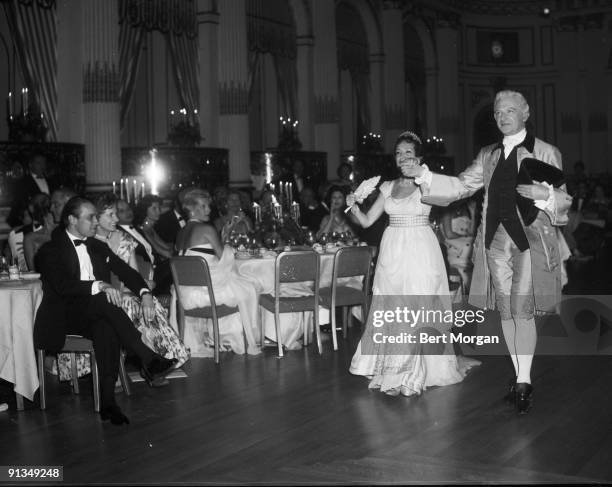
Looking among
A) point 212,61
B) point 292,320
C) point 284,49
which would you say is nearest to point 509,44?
point 284,49

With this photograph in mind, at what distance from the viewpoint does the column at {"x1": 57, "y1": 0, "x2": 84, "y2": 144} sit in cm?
1050

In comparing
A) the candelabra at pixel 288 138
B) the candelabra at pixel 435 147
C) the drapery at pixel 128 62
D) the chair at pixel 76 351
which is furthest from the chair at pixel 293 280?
the candelabra at pixel 435 147

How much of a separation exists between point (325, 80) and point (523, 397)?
11.3 m

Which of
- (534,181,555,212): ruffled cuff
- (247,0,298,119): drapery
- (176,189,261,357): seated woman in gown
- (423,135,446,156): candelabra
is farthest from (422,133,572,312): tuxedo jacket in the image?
(423,135,446,156): candelabra

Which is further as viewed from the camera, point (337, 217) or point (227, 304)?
point (337, 217)

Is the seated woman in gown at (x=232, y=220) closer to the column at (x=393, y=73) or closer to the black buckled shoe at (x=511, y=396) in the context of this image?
the black buckled shoe at (x=511, y=396)

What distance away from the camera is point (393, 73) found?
1758 centimetres

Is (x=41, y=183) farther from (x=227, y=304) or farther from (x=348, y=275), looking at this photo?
(x=348, y=275)

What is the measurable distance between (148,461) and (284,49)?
11865 millimetres

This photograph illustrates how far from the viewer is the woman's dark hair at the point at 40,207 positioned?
664 centimetres

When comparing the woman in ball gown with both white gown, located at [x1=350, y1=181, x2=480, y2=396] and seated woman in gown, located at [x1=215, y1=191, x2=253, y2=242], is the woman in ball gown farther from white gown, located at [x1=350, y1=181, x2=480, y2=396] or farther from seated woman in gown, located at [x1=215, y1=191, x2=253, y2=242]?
seated woman in gown, located at [x1=215, y1=191, x2=253, y2=242]

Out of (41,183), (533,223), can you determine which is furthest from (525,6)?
(533,223)

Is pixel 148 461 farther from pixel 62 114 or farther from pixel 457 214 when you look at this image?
pixel 62 114

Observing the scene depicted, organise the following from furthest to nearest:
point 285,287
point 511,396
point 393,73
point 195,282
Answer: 1. point 393,73
2. point 285,287
3. point 195,282
4. point 511,396
